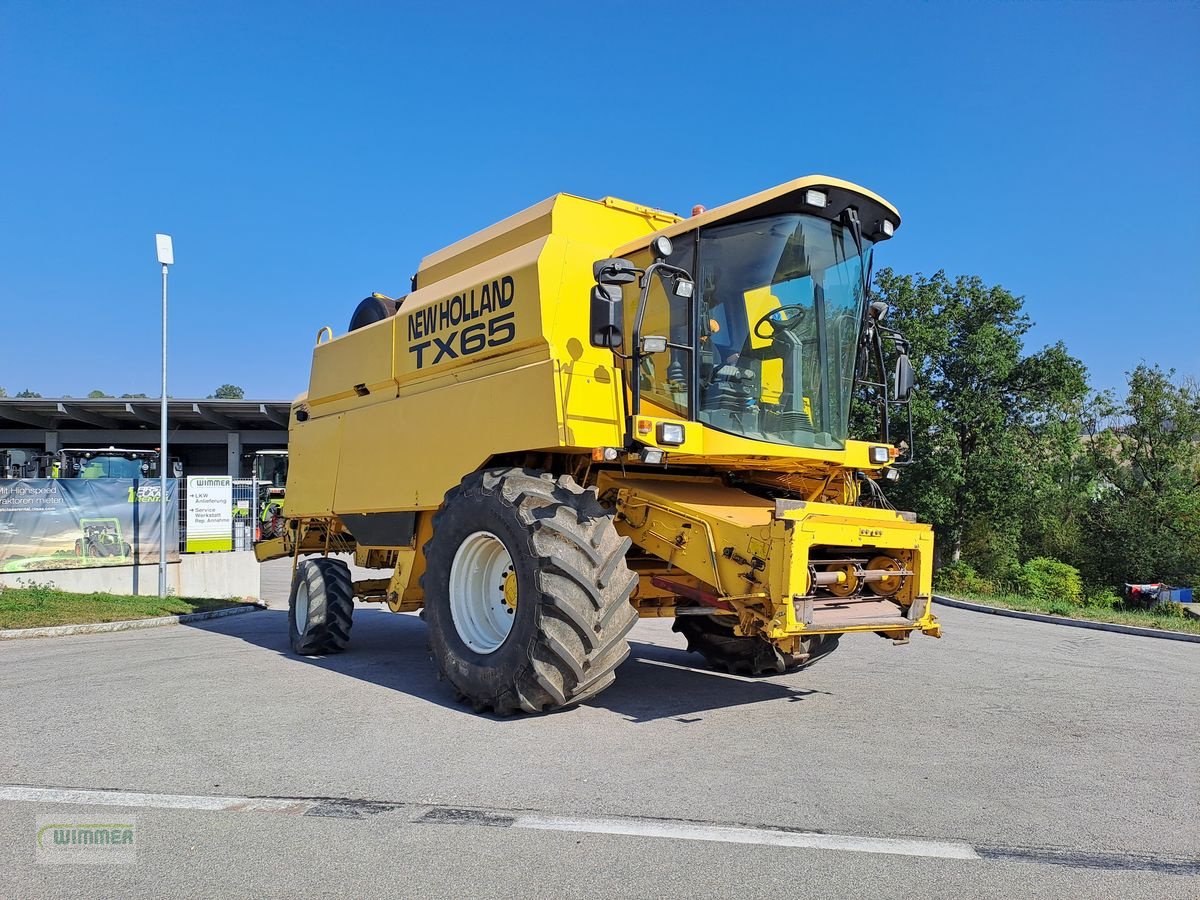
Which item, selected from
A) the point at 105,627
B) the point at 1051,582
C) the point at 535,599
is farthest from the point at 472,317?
the point at 1051,582

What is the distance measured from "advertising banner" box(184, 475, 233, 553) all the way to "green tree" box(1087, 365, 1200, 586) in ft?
92.2

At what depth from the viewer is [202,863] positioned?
377 cm

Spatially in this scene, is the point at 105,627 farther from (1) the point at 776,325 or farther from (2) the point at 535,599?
(1) the point at 776,325

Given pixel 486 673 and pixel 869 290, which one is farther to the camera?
pixel 869 290

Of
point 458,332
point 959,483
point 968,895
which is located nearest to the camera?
point 968,895

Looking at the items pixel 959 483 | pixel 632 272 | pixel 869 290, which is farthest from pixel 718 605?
pixel 959 483

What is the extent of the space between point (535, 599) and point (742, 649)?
291 centimetres

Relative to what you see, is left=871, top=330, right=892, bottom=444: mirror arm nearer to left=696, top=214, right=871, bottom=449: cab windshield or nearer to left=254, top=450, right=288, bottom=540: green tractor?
left=696, top=214, right=871, bottom=449: cab windshield

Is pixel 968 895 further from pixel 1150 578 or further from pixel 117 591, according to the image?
pixel 1150 578

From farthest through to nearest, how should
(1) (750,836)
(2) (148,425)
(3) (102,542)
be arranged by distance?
(2) (148,425) → (3) (102,542) → (1) (750,836)

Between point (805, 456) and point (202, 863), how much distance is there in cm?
475

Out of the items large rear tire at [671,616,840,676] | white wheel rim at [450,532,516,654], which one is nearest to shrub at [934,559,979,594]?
large rear tire at [671,616,840,676]

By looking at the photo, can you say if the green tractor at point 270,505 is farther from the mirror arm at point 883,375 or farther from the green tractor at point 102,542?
the mirror arm at point 883,375

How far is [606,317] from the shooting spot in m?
6.16
